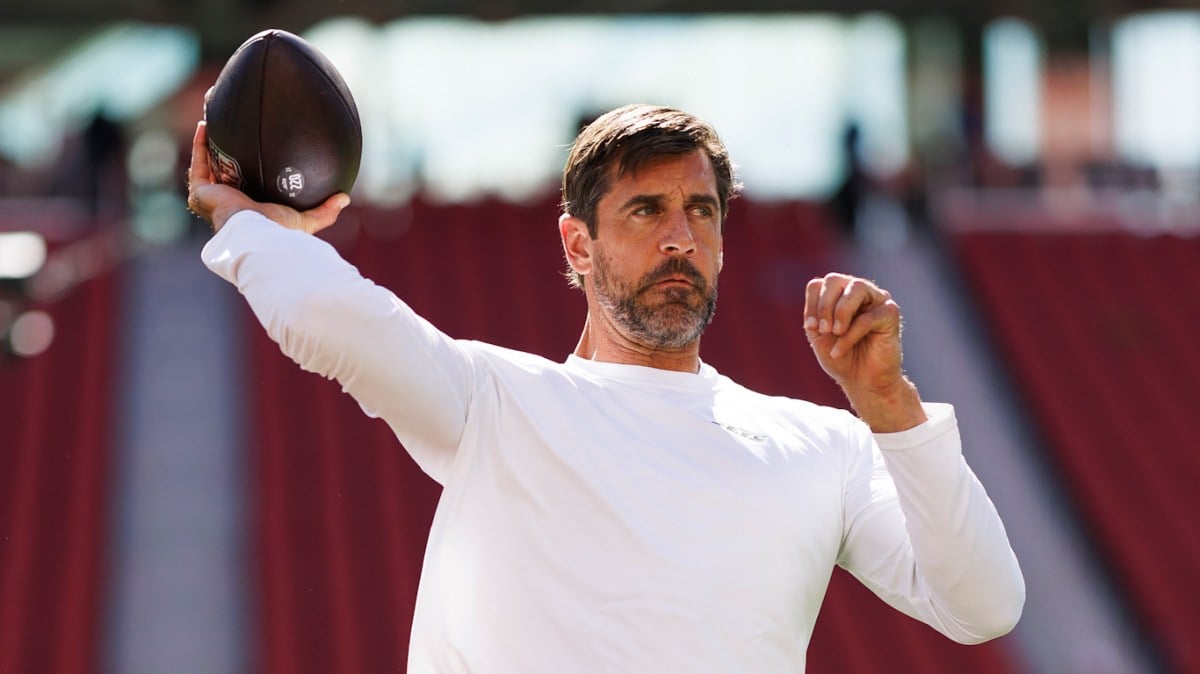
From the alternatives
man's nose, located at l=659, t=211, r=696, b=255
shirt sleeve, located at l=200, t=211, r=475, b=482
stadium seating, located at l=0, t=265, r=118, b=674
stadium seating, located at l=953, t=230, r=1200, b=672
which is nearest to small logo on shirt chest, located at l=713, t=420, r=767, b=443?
man's nose, located at l=659, t=211, r=696, b=255

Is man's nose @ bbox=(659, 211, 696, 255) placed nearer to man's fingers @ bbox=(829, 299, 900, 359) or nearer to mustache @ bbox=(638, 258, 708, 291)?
mustache @ bbox=(638, 258, 708, 291)

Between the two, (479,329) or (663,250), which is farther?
(479,329)

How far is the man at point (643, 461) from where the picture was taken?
219cm

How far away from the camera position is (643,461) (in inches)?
92.8

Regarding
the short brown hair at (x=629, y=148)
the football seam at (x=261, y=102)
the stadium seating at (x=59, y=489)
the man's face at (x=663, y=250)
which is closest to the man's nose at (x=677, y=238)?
the man's face at (x=663, y=250)

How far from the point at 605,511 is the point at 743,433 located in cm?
29

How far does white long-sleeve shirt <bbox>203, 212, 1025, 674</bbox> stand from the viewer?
7.07 feet

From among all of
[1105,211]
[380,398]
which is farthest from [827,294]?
[1105,211]

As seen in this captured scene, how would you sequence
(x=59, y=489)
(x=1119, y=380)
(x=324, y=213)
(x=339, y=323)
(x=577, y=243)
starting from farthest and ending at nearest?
(x=1119, y=380) < (x=59, y=489) < (x=577, y=243) < (x=324, y=213) < (x=339, y=323)

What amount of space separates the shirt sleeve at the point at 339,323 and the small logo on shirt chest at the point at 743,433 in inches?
17.3

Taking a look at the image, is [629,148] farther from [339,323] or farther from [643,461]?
[339,323]

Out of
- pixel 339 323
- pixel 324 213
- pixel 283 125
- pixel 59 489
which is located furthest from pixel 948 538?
pixel 59 489

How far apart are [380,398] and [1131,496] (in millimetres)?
7854

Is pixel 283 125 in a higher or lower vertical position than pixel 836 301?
higher
